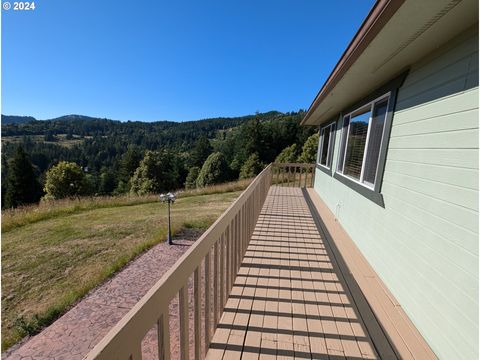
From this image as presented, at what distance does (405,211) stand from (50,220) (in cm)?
1164

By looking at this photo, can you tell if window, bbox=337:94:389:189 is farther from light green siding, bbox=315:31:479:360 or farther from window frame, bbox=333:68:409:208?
light green siding, bbox=315:31:479:360

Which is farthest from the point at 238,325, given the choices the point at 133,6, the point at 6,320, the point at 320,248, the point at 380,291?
the point at 133,6

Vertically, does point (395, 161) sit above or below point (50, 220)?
above

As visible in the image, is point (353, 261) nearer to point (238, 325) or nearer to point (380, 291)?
point (380, 291)

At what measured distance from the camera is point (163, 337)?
1007mm

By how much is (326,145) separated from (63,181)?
2838 cm

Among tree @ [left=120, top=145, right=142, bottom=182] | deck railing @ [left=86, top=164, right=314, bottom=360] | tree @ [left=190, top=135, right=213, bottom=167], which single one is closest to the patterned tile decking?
deck railing @ [left=86, top=164, right=314, bottom=360]

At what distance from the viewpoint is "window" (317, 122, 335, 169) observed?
659 cm

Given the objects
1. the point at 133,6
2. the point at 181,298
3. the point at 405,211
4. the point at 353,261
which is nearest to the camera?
the point at 181,298

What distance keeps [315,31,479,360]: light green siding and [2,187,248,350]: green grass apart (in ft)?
14.7

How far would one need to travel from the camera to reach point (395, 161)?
2576 mm

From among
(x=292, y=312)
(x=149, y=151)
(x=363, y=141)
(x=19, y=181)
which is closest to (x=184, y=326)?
(x=292, y=312)

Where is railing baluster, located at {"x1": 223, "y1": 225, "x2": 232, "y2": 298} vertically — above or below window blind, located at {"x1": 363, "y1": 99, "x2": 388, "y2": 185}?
below

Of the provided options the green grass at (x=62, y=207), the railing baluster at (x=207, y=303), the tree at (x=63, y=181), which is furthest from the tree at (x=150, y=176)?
the railing baluster at (x=207, y=303)
